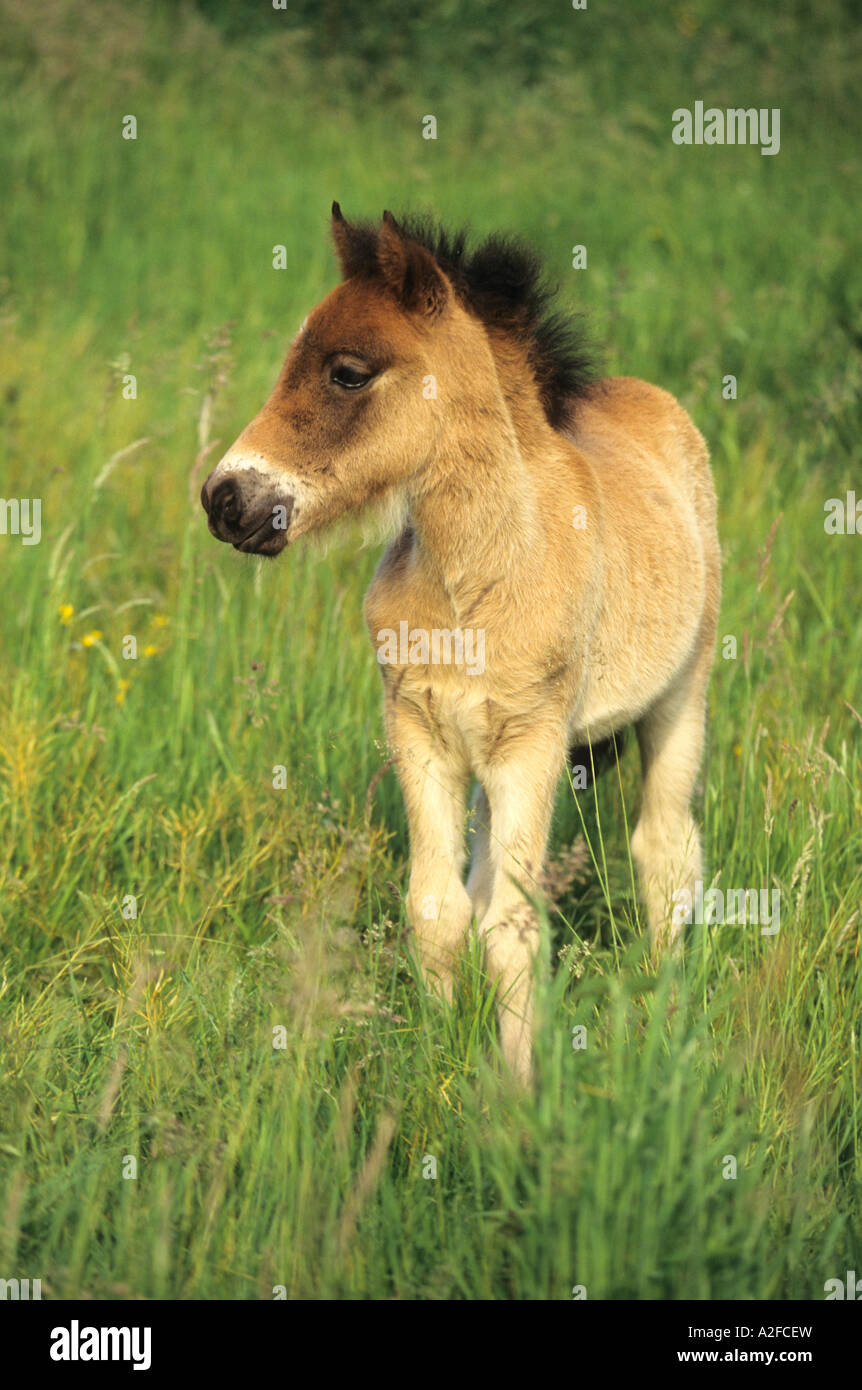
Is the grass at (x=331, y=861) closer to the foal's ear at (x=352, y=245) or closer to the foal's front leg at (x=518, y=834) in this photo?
the foal's front leg at (x=518, y=834)

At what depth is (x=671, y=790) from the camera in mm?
4805

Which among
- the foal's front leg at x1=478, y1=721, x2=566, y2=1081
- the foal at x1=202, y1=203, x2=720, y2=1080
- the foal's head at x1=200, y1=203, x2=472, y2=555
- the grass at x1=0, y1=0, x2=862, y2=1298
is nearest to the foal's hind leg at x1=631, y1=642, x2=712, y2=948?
the grass at x1=0, y1=0, x2=862, y2=1298

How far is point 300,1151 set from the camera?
3049mm

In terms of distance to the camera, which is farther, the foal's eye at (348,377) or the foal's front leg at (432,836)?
the foal's front leg at (432,836)

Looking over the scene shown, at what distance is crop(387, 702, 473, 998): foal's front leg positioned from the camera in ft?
12.6

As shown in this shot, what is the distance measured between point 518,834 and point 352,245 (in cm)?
172

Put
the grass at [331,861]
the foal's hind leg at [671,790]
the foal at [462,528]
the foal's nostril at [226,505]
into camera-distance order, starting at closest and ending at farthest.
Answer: the grass at [331,861], the foal's nostril at [226,505], the foal at [462,528], the foal's hind leg at [671,790]

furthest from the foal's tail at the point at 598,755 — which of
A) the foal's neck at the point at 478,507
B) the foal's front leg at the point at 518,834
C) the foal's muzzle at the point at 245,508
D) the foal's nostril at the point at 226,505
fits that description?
the foal's nostril at the point at 226,505

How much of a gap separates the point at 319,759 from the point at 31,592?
1582 mm

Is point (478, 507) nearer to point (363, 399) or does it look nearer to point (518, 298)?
point (363, 399)

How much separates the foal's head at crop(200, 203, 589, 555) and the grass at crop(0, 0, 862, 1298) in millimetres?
685

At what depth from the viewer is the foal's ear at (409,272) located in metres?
3.65

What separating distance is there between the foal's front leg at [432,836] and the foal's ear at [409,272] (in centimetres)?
113

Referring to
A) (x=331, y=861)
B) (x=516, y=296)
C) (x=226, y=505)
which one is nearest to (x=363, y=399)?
(x=226, y=505)
